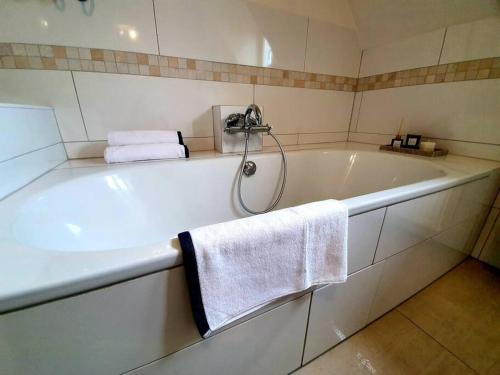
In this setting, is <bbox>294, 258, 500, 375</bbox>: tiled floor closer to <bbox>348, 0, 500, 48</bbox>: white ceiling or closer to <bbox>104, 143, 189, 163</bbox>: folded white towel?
<bbox>104, 143, 189, 163</bbox>: folded white towel

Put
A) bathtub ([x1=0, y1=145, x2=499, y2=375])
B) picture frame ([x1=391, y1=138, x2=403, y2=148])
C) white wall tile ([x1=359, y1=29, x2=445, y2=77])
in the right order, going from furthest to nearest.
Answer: picture frame ([x1=391, y1=138, x2=403, y2=148])
white wall tile ([x1=359, y1=29, x2=445, y2=77])
bathtub ([x1=0, y1=145, x2=499, y2=375])

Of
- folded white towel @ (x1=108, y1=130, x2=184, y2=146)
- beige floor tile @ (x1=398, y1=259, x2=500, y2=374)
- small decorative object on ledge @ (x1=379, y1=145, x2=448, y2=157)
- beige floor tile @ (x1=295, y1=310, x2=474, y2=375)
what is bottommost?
beige floor tile @ (x1=295, y1=310, x2=474, y2=375)

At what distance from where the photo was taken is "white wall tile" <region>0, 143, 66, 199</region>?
1.85 ft

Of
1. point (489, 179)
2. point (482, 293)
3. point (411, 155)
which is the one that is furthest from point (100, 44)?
point (482, 293)

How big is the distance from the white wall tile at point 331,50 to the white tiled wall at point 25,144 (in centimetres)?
140

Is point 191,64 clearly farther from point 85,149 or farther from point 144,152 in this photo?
point 85,149

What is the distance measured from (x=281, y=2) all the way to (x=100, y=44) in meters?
0.95

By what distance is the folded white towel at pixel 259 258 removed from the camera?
36cm

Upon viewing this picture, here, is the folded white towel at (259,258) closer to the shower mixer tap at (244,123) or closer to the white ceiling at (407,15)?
the shower mixer tap at (244,123)

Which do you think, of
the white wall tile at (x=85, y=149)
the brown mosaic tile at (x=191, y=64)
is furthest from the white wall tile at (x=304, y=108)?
the white wall tile at (x=85, y=149)

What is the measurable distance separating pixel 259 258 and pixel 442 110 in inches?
57.1

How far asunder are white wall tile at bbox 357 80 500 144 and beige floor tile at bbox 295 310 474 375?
104cm

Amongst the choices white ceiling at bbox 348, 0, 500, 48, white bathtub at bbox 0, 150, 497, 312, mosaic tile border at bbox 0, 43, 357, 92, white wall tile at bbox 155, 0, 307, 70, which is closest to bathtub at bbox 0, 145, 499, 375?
white bathtub at bbox 0, 150, 497, 312

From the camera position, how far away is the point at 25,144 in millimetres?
667
